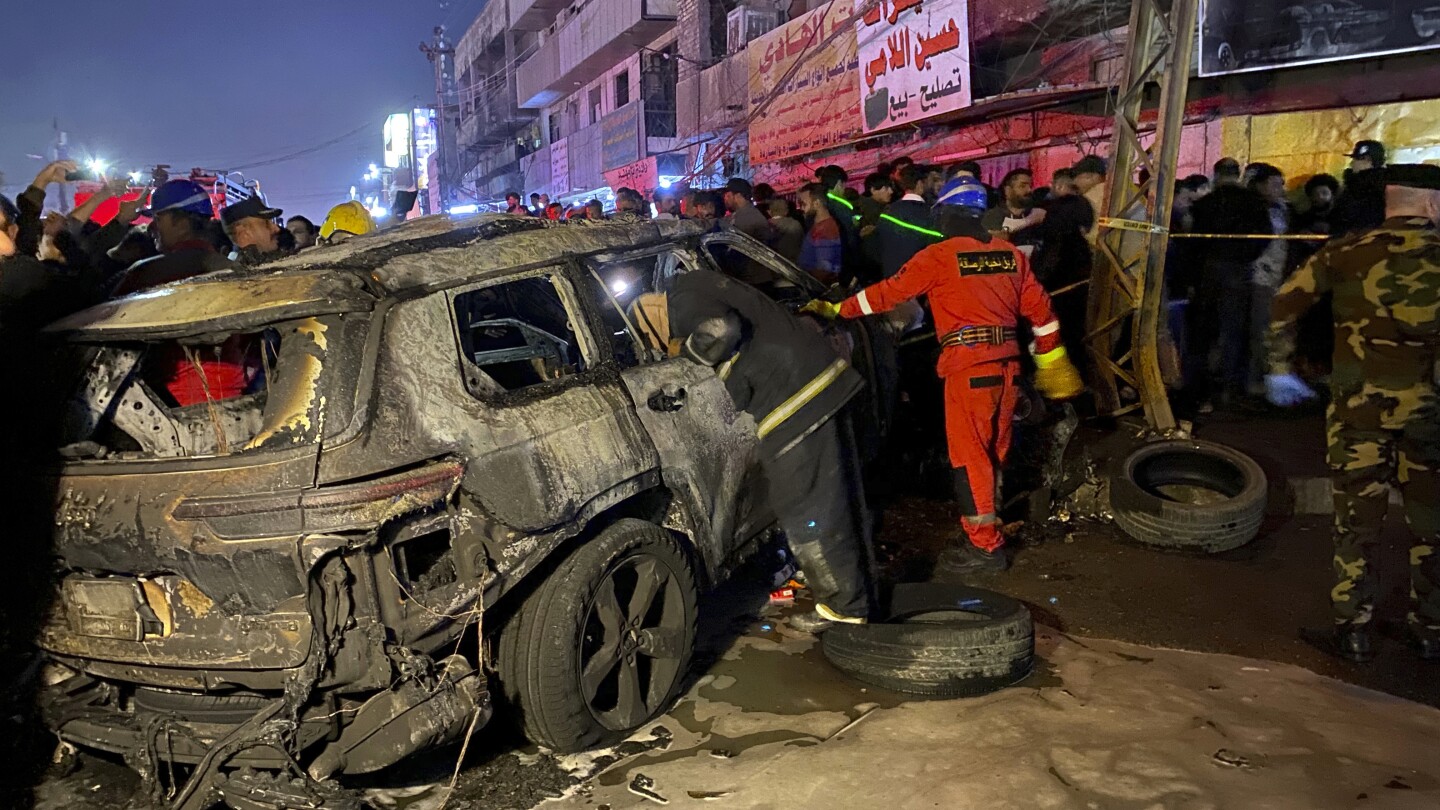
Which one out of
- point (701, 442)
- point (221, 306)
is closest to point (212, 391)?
point (221, 306)

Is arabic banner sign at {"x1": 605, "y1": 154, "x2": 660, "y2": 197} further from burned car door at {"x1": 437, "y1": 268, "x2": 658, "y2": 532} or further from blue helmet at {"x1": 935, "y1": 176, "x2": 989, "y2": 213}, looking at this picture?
burned car door at {"x1": 437, "y1": 268, "x2": 658, "y2": 532}

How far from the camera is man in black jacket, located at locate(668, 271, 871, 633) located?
12.9 ft

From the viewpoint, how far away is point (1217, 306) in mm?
8148

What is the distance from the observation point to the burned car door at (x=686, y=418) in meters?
3.73

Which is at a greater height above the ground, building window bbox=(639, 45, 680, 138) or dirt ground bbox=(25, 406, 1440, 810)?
building window bbox=(639, 45, 680, 138)

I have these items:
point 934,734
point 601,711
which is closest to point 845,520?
point 934,734

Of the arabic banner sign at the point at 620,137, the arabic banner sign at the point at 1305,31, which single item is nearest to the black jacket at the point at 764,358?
the arabic banner sign at the point at 1305,31

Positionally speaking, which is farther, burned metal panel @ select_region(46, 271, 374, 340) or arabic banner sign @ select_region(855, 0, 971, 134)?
arabic banner sign @ select_region(855, 0, 971, 134)

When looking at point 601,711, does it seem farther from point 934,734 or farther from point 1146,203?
point 1146,203

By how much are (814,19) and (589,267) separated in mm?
12243

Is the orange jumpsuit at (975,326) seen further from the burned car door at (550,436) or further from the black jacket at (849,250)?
the black jacket at (849,250)

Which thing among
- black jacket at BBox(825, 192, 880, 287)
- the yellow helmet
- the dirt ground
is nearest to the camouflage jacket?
the dirt ground

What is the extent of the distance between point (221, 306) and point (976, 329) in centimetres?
341

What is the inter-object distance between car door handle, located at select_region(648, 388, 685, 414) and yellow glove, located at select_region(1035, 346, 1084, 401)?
7.40 feet
